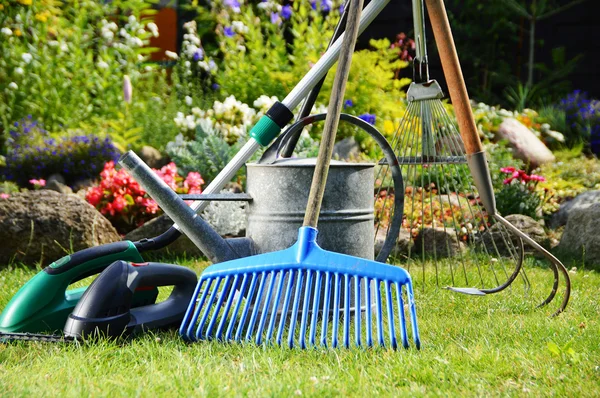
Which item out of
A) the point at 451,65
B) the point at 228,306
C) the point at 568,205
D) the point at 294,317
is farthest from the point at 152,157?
the point at 294,317

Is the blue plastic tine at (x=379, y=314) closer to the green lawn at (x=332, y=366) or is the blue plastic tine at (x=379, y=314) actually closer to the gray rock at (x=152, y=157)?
the green lawn at (x=332, y=366)

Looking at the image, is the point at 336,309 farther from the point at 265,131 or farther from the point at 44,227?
the point at 44,227

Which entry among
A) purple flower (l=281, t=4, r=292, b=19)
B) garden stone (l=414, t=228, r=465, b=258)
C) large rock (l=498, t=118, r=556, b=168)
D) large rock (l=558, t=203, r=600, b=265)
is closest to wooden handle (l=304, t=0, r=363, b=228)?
garden stone (l=414, t=228, r=465, b=258)

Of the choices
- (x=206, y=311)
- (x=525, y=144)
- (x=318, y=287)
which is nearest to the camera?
(x=318, y=287)

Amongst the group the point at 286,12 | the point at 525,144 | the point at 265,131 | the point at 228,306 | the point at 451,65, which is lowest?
the point at 228,306

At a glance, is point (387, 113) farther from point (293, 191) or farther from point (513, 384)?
point (513, 384)

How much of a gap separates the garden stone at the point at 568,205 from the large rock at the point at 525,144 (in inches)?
42.7

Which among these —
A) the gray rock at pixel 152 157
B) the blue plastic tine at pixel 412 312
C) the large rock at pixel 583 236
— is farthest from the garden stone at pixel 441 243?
the gray rock at pixel 152 157

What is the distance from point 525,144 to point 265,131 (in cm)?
394

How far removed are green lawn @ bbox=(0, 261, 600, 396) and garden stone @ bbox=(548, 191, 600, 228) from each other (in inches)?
81.0

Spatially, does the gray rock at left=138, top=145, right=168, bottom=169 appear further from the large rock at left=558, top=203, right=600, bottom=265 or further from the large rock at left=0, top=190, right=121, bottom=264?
the large rock at left=558, top=203, right=600, bottom=265

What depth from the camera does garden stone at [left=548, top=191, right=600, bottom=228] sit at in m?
4.34

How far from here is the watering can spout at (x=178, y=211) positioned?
2.31m

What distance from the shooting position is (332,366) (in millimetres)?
1954
